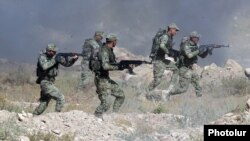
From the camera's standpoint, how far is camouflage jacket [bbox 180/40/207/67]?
12352 mm

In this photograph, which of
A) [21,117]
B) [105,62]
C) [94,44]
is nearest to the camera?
[21,117]

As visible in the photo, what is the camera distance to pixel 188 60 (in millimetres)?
12578

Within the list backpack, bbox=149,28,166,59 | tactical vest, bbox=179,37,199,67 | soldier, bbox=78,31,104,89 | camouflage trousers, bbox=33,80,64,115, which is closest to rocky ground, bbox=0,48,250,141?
camouflage trousers, bbox=33,80,64,115

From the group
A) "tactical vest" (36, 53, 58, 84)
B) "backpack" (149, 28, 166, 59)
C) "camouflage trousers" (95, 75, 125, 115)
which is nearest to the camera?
"camouflage trousers" (95, 75, 125, 115)

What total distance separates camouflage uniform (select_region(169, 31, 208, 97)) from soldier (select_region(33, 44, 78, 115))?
3322mm

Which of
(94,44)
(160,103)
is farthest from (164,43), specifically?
(94,44)

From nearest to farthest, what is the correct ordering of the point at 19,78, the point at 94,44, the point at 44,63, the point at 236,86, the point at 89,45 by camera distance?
the point at 44,63
the point at 94,44
the point at 89,45
the point at 236,86
the point at 19,78

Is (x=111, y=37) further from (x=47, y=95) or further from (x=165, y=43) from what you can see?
(x=165, y=43)

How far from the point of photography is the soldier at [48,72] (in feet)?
31.5

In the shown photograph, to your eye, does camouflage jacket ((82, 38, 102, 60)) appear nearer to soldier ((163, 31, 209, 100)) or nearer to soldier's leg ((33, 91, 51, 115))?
soldier ((163, 31, 209, 100))

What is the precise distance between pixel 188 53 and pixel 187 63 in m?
0.35

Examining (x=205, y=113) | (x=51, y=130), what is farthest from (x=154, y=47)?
(x=51, y=130)

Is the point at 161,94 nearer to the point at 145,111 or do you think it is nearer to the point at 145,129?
the point at 145,111

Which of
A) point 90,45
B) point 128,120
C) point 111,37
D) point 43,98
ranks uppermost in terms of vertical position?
point 90,45
